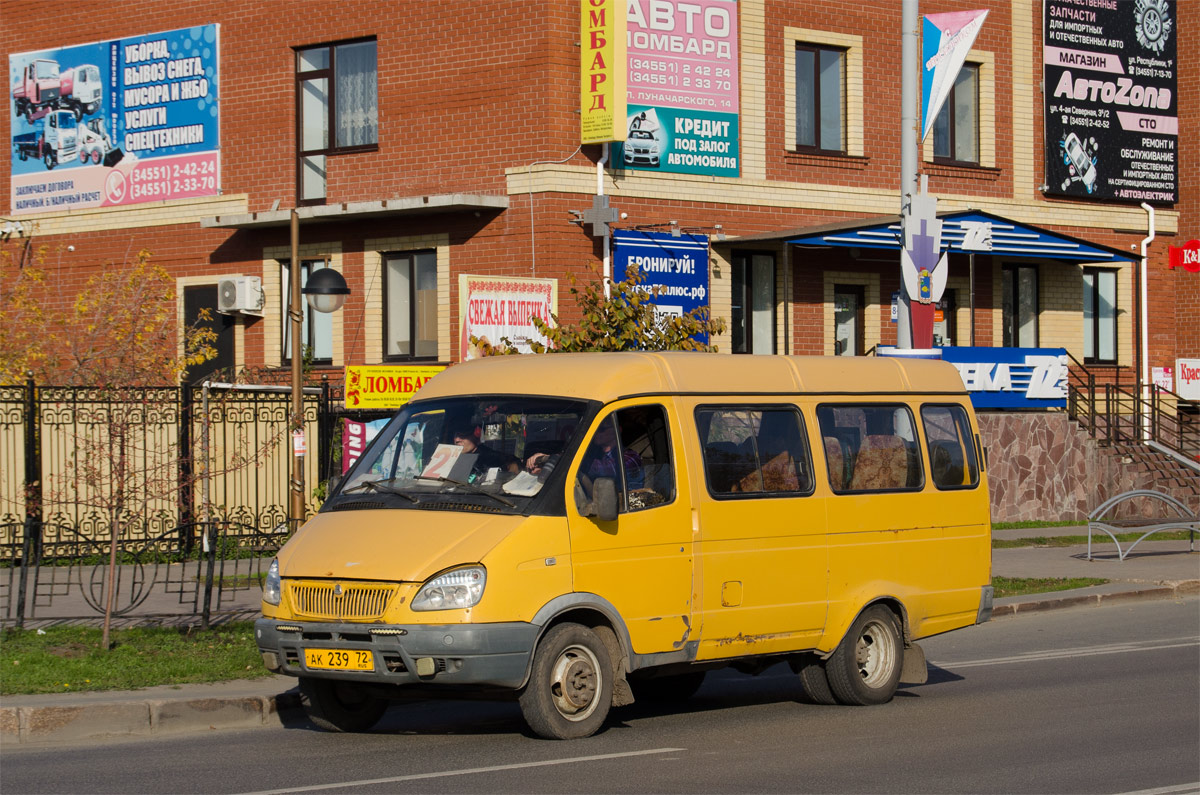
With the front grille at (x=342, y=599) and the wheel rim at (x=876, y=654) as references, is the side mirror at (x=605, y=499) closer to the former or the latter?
the front grille at (x=342, y=599)

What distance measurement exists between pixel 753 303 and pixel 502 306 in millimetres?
5392

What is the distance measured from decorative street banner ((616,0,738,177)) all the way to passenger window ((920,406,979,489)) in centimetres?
1240

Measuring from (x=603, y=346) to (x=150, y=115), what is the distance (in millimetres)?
13748

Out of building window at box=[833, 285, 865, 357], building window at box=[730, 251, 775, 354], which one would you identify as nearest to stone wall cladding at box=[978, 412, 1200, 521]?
building window at box=[833, 285, 865, 357]

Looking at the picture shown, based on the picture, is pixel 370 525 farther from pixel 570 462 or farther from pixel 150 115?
pixel 150 115

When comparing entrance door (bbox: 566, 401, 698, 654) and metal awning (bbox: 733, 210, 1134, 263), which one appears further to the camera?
metal awning (bbox: 733, 210, 1134, 263)

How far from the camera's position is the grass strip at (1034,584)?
58.1 ft

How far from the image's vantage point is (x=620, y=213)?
23344mm

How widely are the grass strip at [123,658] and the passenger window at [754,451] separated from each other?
3797mm

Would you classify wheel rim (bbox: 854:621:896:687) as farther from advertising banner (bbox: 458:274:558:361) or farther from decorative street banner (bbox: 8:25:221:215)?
decorative street banner (bbox: 8:25:221:215)

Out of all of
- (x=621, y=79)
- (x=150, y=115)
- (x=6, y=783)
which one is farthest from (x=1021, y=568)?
(x=150, y=115)

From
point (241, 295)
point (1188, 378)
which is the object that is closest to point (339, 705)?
point (241, 295)

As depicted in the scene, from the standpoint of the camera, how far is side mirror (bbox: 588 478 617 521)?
29.9 ft

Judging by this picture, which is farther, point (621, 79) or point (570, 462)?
point (621, 79)
